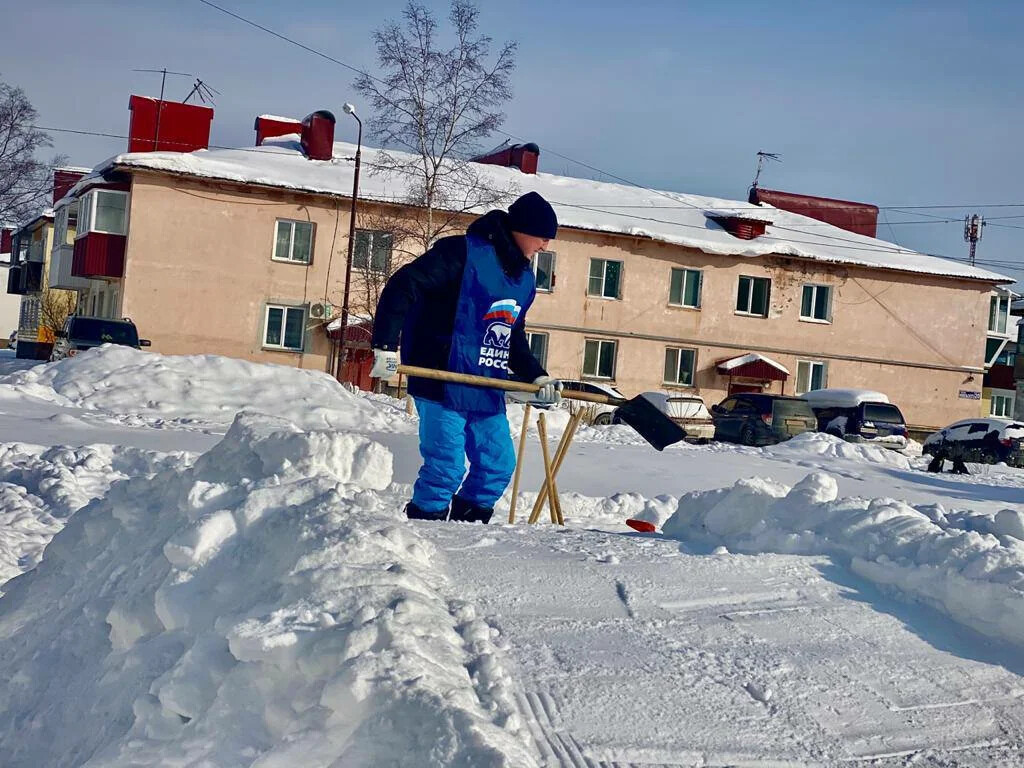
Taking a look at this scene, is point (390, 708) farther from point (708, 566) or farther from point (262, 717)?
point (708, 566)

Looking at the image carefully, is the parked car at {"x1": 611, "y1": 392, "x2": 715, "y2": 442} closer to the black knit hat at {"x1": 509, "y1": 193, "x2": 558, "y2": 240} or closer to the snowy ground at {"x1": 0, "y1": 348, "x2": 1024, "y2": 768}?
the black knit hat at {"x1": 509, "y1": 193, "x2": 558, "y2": 240}

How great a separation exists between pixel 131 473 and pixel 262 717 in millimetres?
5899

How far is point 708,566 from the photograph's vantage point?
11.7ft

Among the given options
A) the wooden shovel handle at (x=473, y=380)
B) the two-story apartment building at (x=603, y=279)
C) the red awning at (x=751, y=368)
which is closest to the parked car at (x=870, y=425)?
the red awning at (x=751, y=368)

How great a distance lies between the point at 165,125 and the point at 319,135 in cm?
591

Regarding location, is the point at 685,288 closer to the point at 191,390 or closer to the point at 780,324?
the point at 780,324

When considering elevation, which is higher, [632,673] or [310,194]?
[310,194]

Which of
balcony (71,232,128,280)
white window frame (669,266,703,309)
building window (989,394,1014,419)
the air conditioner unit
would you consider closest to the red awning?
white window frame (669,266,703,309)

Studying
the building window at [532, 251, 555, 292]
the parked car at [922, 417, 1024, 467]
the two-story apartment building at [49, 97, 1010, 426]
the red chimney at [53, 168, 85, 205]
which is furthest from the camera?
the red chimney at [53, 168, 85, 205]

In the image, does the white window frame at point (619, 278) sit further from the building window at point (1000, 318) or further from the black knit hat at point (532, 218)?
the building window at point (1000, 318)

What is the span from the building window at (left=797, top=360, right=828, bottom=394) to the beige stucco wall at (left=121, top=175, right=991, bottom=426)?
0.79ft

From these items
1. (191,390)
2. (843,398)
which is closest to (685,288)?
(843,398)

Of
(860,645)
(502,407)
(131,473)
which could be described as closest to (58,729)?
(860,645)

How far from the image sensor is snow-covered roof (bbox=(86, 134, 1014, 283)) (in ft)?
90.4
